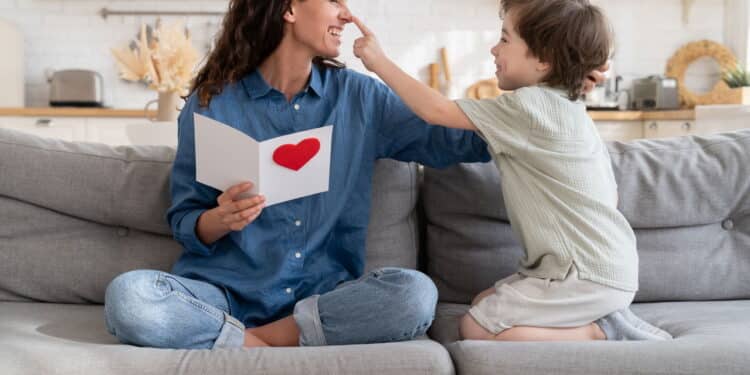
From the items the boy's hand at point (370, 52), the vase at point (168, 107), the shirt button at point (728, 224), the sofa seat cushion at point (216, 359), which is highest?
the boy's hand at point (370, 52)

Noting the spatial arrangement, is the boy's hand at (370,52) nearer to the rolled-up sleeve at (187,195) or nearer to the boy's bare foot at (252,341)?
the rolled-up sleeve at (187,195)

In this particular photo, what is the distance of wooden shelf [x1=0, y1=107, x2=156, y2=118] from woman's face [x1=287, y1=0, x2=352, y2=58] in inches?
126

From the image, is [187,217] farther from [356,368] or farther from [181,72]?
[181,72]

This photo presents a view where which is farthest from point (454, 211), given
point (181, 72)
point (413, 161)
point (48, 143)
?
point (181, 72)

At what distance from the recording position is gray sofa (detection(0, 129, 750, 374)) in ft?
6.72

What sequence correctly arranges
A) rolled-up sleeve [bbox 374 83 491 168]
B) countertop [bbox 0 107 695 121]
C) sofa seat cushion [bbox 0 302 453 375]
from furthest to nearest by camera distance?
countertop [bbox 0 107 695 121], rolled-up sleeve [bbox 374 83 491 168], sofa seat cushion [bbox 0 302 453 375]

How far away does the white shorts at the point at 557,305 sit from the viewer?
176 centimetres

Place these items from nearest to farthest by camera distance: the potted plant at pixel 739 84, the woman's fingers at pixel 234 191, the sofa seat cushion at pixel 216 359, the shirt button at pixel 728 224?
the sofa seat cushion at pixel 216 359, the woman's fingers at pixel 234 191, the shirt button at pixel 728 224, the potted plant at pixel 739 84

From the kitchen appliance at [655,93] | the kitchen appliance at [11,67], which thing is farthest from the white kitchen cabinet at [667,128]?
the kitchen appliance at [11,67]

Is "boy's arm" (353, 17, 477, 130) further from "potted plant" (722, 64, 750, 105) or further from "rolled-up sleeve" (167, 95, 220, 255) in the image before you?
"potted plant" (722, 64, 750, 105)

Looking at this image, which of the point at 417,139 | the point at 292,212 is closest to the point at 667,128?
the point at 417,139

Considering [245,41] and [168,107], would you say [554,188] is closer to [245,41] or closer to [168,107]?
[245,41]

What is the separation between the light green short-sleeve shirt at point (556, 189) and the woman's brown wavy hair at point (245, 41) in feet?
1.82

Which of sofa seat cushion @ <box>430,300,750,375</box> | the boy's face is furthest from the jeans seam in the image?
the boy's face
